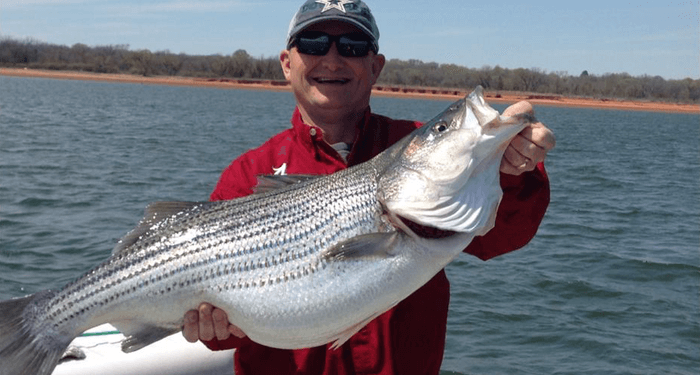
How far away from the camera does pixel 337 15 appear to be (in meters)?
4.11

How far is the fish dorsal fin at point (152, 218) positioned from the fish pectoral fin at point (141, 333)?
0.39 metres

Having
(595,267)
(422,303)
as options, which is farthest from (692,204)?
(422,303)

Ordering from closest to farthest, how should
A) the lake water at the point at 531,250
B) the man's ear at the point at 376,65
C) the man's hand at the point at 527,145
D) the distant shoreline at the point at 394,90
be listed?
the man's hand at the point at 527,145 → the man's ear at the point at 376,65 → the lake water at the point at 531,250 → the distant shoreline at the point at 394,90

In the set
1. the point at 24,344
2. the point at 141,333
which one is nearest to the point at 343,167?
the point at 141,333

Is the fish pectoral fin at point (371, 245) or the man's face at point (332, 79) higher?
the man's face at point (332, 79)

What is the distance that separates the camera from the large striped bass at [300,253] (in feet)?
11.2

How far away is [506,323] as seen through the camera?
10.4 metres

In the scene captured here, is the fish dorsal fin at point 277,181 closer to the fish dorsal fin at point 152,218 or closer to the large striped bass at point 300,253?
the large striped bass at point 300,253

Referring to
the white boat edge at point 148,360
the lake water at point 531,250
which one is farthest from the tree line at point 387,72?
the white boat edge at point 148,360

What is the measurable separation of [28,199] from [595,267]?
38.4 feet

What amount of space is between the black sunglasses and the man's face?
0.02 metres

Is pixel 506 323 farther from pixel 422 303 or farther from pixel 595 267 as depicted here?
pixel 422 303

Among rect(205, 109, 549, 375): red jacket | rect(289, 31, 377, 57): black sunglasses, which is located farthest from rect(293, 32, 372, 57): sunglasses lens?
rect(205, 109, 549, 375): red jacket

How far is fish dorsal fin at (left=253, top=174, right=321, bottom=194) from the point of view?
3818 mm
